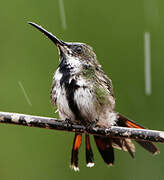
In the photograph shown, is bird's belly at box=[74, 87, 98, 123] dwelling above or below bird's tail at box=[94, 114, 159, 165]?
above

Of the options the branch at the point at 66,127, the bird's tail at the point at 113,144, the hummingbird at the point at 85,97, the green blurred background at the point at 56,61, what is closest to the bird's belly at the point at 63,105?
the hummingbird at the point at 85,97

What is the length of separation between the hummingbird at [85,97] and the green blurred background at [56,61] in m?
1.99

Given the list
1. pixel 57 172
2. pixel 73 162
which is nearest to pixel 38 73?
pixel 57 172

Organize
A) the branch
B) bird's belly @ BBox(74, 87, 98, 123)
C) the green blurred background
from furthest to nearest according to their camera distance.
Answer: the green blurred background < bird's belly @ BBox(74, 87, 98, 123) < the branch

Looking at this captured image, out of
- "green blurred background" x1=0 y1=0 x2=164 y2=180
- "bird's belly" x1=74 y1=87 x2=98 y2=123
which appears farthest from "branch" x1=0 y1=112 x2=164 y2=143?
"green blurred background" x1=0 y1=0 x2=164 y2=180

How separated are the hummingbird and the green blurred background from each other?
1987mm

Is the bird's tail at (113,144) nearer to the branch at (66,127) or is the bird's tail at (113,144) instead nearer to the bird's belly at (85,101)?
the bird's belly at (85,101)

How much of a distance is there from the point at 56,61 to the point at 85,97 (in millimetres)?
2904

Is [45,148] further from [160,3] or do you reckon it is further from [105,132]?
[105,132]

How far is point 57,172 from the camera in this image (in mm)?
6414

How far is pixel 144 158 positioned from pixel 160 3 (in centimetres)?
217

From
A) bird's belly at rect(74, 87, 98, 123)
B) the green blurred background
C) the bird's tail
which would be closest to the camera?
bird's belly at rect(74, 87, 98, 123)

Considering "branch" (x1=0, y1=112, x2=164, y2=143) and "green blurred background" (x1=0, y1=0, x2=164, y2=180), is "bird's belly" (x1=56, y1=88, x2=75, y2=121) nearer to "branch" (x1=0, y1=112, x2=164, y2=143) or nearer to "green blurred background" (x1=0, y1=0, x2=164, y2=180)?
"branch" (x1=0, y1=112, x2=164, y2=143)

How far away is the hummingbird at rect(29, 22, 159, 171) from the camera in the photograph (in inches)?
147
